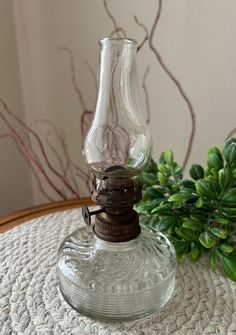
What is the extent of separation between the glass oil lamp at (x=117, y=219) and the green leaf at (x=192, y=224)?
0.06m

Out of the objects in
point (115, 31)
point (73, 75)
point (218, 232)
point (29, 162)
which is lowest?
point (29, 162)

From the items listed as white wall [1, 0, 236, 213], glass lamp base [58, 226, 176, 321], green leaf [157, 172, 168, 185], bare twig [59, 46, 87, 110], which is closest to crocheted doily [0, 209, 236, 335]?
glass lamp base [58, 226, 176, 321]

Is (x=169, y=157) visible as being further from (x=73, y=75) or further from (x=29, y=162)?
(x=29, y=162)

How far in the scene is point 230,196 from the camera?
619mm

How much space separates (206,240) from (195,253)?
49mm

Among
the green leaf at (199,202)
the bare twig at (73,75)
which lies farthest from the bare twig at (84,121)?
the green leaf at (199,202)

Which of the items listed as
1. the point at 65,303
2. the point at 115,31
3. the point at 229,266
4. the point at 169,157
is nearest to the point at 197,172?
the point at 169,157

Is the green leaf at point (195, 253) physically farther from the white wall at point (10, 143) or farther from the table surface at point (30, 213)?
the white wall at point (10, 143)

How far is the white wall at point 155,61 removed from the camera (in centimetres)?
86


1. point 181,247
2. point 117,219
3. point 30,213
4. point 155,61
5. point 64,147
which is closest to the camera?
point 117,219

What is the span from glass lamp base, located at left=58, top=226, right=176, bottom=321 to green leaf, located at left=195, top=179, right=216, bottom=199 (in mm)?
94

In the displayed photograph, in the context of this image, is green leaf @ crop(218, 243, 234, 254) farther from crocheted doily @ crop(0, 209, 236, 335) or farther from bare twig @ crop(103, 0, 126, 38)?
bare twig @ crop(103, 0, 126, 38)

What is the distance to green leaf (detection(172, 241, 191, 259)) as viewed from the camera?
64 centimetres

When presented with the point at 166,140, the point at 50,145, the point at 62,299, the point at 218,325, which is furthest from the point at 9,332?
the point at 50,145
